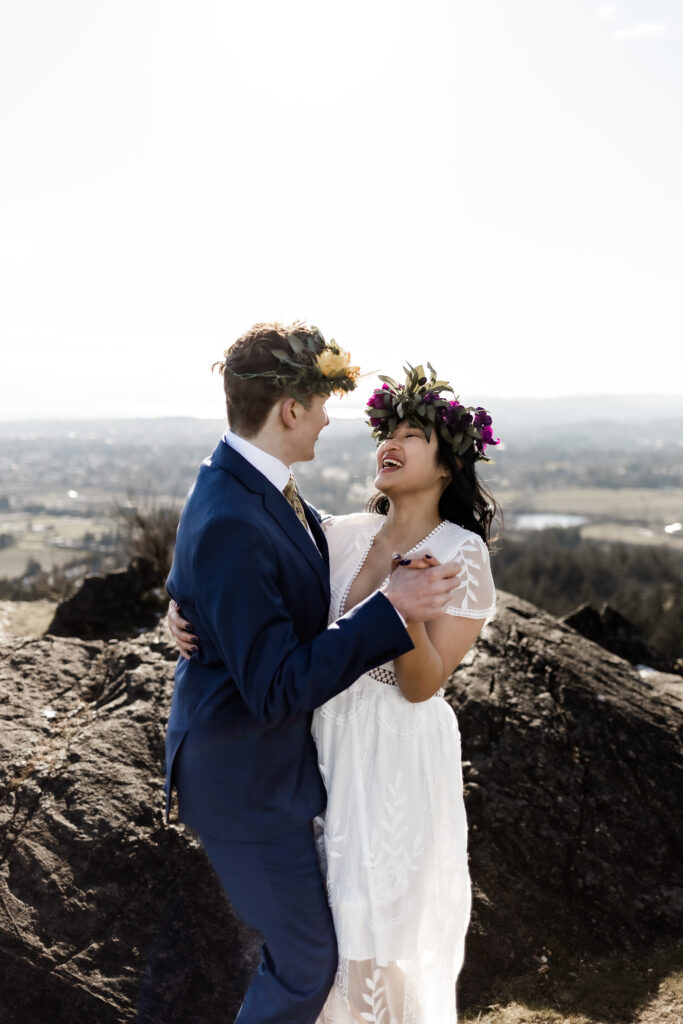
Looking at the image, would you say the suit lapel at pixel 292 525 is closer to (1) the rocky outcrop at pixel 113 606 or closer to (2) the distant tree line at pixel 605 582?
(1) the rocky outcrop at pixel 113 606

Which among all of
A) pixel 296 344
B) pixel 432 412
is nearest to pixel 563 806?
pixel 432 412

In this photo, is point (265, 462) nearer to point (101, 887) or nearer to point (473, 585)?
point (473, 585)

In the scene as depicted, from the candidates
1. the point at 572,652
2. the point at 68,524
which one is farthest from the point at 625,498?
the point at 572,652

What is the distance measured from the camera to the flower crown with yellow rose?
7.12ft

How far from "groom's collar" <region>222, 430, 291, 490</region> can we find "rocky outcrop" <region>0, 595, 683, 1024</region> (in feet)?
7.79

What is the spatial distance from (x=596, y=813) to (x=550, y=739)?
478 millimetres

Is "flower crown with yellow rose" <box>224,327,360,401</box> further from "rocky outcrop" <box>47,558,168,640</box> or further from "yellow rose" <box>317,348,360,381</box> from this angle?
"rocky outcrop" <box>47,558,168,640</box>

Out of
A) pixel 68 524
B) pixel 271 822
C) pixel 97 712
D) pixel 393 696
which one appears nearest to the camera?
pixel 271 822

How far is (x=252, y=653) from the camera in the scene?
1.89 meters

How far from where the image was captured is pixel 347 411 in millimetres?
2736

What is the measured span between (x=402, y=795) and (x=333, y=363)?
56.0 inches

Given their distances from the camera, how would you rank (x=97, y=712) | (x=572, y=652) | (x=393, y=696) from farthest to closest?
(x=572, y=652)
(x=97, y=712)
(x=393, y=696)

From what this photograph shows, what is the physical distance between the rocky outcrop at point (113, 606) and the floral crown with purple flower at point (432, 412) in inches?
203

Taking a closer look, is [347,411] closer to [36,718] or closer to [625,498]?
[36,718]
